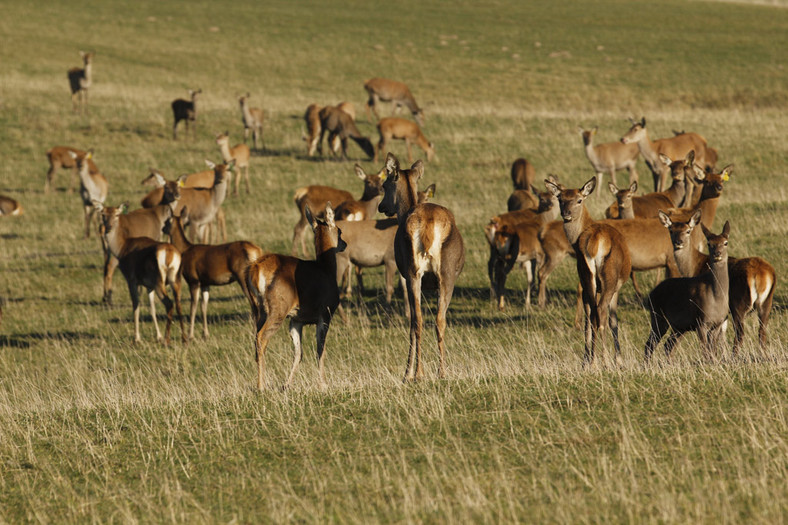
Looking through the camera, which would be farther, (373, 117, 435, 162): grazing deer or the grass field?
(373, 117, 435, 162): grazing deer

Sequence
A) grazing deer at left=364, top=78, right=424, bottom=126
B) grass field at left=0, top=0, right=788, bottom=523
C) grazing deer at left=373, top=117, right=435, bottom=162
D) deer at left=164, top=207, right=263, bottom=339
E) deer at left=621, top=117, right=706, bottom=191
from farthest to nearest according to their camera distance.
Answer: grazing deer at left=364, top=78, right=424, bottom=126 < grazing deer at left=373, top=117, right=435, bottom=162 < deer at left=621, top=117, right=706, bottom=191 < deer at left=164, top=207, right=263, bottom=339 < grass field at left=0, top=0, right=788, bottom=523

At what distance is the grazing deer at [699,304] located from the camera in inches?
360

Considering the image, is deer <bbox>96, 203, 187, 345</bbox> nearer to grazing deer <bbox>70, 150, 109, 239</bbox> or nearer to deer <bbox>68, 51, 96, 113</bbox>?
grazing deer <bbox>70, 150, 109, 239</bbox>

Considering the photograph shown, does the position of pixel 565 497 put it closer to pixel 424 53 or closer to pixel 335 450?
pixel 335 450

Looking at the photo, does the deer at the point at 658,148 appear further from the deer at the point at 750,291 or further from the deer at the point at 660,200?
the deer at the point at 750,291

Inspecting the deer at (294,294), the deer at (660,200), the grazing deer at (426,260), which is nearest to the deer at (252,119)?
the deer at (660,200)

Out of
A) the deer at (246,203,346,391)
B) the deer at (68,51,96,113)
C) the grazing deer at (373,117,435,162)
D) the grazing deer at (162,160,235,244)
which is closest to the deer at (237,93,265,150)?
→ the grazing deer at (373,117,435,162)

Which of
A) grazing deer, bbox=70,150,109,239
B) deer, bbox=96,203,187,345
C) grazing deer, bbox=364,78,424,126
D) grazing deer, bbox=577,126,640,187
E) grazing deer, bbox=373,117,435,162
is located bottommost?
deer, bbox=96,203,187,345

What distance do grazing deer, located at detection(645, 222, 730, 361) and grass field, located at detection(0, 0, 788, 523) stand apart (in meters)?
0.33

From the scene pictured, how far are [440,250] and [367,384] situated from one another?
1417 mm

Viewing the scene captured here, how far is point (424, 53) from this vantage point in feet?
181

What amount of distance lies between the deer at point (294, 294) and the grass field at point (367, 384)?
19.0 inches

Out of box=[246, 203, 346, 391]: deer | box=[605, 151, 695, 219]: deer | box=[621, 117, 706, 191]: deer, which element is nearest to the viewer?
box=[246, 203, 346, 391]: deer

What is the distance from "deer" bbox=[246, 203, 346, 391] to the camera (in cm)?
925
